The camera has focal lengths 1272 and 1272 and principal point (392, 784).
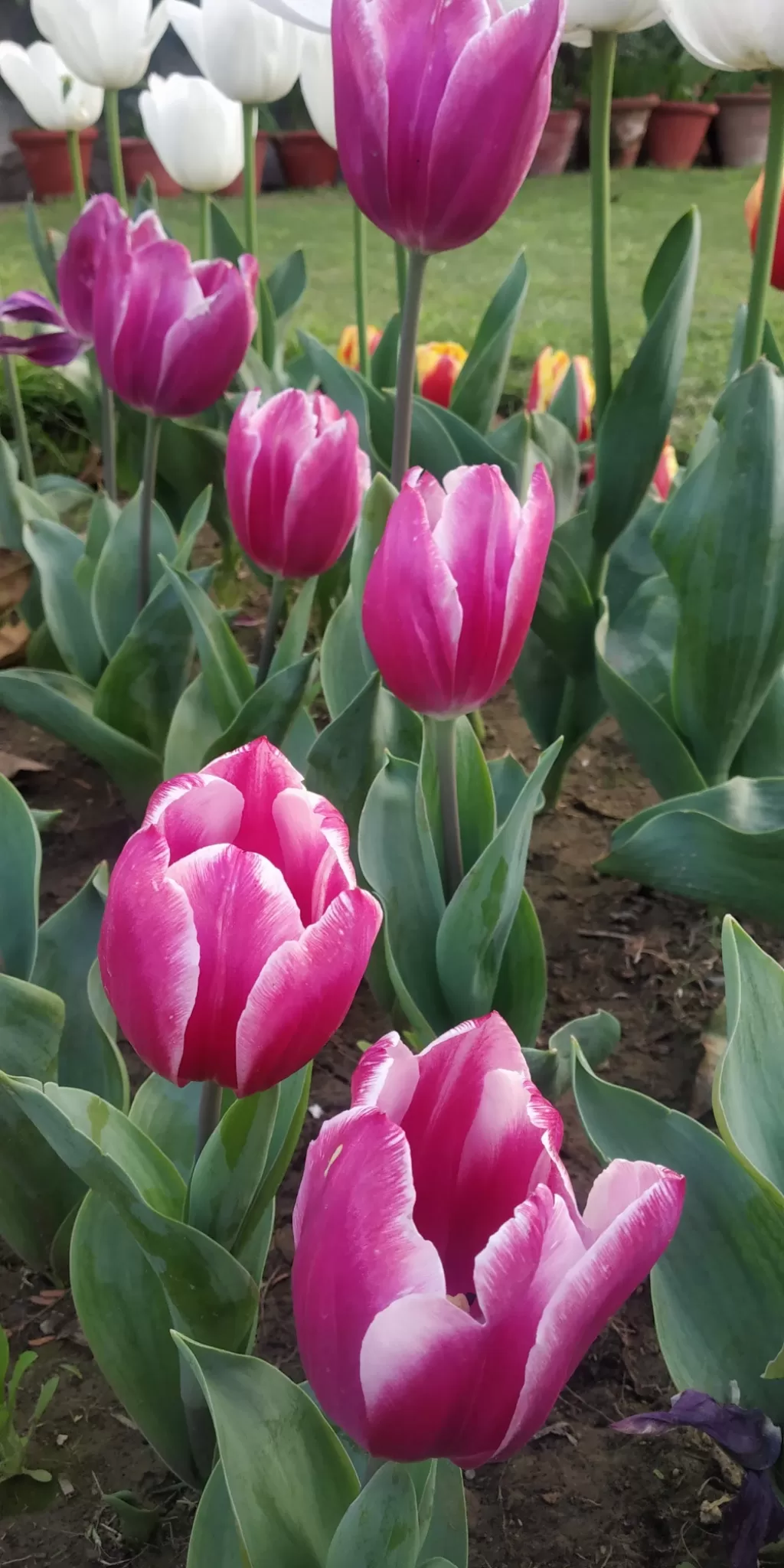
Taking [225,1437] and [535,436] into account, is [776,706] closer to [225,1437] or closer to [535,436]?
[535,436]

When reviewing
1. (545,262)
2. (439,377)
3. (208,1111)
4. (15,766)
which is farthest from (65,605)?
(545,262)

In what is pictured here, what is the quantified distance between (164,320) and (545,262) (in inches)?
132

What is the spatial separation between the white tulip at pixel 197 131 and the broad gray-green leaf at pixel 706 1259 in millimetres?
1305

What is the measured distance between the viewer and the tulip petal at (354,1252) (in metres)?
0.36

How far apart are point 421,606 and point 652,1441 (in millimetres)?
484

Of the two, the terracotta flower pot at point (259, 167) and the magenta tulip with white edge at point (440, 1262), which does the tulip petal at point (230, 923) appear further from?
the terracotta flower pot at point (259, 167)

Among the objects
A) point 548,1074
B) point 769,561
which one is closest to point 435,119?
point 769,561

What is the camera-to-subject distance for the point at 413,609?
626mm

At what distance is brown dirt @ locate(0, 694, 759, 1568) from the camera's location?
25.9 inches

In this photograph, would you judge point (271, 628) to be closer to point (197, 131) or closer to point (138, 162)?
point (197, 131)

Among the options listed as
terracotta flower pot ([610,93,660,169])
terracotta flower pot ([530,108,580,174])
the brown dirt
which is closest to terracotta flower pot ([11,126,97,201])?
terracotta flower pot ([530,108,580,174])

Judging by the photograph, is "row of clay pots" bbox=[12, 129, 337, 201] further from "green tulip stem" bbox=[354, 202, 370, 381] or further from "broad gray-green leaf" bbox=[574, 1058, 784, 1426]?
"broad gray-green leaf" bbox=[574, 1058, 784, 1426]

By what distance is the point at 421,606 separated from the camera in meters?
0.62

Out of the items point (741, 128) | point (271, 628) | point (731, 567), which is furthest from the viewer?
point (741, 128)
